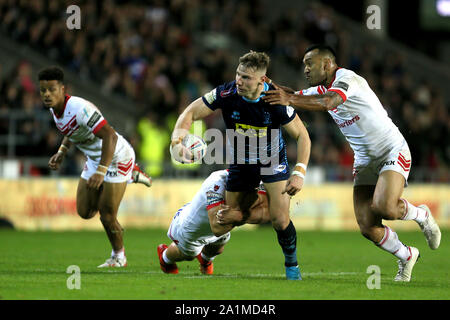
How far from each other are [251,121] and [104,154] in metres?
2.18

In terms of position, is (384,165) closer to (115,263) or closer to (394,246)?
(394,246)

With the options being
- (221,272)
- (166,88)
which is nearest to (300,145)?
(221,272)

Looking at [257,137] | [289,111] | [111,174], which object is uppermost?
[289,111]

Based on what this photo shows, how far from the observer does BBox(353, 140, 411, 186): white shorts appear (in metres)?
9.00

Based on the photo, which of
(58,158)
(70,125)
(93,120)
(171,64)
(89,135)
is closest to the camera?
(93,120)

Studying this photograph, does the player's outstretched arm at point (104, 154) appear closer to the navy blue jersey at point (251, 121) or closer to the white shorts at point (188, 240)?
the white shorts at point (188, 240)

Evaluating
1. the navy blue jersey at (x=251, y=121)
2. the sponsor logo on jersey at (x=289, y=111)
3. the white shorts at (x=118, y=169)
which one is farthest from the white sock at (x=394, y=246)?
the white shorts at (x=118, y=169)

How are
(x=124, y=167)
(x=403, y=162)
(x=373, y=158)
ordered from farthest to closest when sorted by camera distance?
1. (x=124, y=167)
2. (x=373, y=158)
3. (x=403, y=162)

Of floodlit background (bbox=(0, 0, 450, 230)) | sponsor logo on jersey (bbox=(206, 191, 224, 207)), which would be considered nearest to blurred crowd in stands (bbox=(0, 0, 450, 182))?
floodlit background (bbox=(0, 0, 450, 230))

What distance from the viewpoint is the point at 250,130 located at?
28.8ft

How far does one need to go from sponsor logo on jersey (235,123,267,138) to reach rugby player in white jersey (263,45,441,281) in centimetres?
69

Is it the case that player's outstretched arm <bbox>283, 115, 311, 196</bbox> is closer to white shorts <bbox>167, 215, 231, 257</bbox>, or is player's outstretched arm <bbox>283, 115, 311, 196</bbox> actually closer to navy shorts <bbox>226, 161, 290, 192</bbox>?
navy shorts <bbox>226, 161, 290, 192</bbox>

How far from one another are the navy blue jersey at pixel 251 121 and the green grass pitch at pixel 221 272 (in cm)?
138
